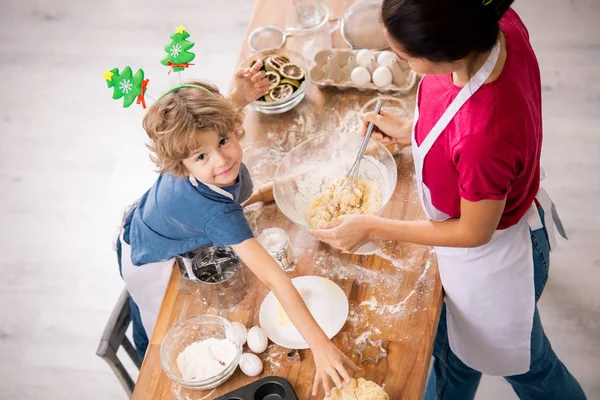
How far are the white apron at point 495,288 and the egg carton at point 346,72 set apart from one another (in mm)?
468

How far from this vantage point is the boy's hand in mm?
2008

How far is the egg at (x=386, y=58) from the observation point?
2066mm

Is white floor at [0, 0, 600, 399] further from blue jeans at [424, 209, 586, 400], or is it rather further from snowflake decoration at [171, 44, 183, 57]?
snowflake decoration at [171, 44, 183, 57]

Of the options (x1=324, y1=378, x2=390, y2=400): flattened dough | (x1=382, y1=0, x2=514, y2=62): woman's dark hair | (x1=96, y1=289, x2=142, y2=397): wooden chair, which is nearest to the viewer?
(x1=382, y1=0, x2=514, y2=62): woman's dark hair

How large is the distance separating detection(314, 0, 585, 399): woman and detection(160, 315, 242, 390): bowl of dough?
13.5 inches

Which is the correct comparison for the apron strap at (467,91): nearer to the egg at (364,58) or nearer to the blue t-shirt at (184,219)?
the blue t-shirt at (184,219)

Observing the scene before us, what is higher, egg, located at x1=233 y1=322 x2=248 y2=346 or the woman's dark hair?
the woman's dark hair

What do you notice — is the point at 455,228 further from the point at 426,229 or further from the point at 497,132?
the point at 497,132

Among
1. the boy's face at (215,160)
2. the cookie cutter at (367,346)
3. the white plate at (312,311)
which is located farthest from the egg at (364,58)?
the cookie cutter at (367,346)

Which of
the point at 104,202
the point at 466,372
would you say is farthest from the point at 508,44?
the point at 104,202

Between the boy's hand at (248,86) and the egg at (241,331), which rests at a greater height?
the boy's hand at (248,86)

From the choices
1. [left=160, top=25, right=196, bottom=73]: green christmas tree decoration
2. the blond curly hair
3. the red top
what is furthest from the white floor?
[left=160, top=25, right=196, bottom=73]: green christmas tree decoration

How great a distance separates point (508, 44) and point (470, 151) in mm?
247

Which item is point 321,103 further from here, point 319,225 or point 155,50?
Result: point 155,50
